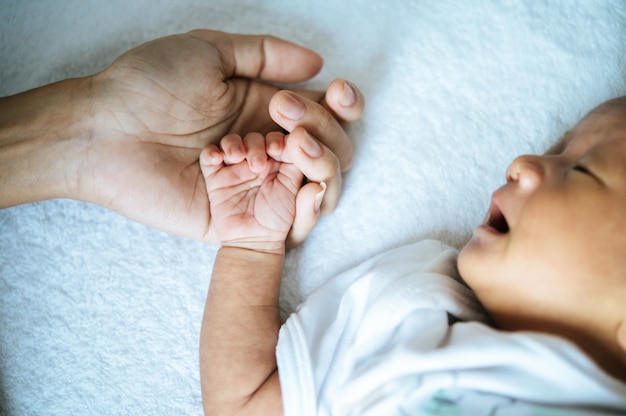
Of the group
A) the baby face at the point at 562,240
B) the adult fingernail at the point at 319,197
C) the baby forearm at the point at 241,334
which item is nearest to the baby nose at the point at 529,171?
the baby face at the point at 562,240

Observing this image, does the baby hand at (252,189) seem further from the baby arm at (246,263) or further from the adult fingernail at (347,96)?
the adult fingernail at (347,96)

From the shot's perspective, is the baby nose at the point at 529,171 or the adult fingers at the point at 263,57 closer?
the baby nose at the point at 529,171

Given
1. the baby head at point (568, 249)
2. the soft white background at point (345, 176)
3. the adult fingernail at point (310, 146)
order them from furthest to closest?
the soft white background at point (345, 176) → the adult fingernail at point (310, 146) → the baby head at point (568, 249)

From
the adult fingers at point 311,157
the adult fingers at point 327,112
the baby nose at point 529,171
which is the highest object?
the baby nose at point 529,171

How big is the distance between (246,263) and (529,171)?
1.56ft

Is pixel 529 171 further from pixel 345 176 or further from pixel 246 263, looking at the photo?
pixel 246 263

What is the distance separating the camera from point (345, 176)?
968 mm

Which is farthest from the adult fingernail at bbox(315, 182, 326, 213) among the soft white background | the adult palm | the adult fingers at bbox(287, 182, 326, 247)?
the adult palm

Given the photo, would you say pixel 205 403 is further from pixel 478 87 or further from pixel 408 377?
pixel 478 87

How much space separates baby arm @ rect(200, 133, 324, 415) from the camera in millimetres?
791

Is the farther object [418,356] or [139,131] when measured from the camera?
[139,131]

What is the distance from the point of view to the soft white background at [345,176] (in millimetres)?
907

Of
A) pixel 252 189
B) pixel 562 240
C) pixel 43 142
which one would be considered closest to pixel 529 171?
pixel 562 240

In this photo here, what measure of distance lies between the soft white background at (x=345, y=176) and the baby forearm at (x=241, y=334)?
73mm
